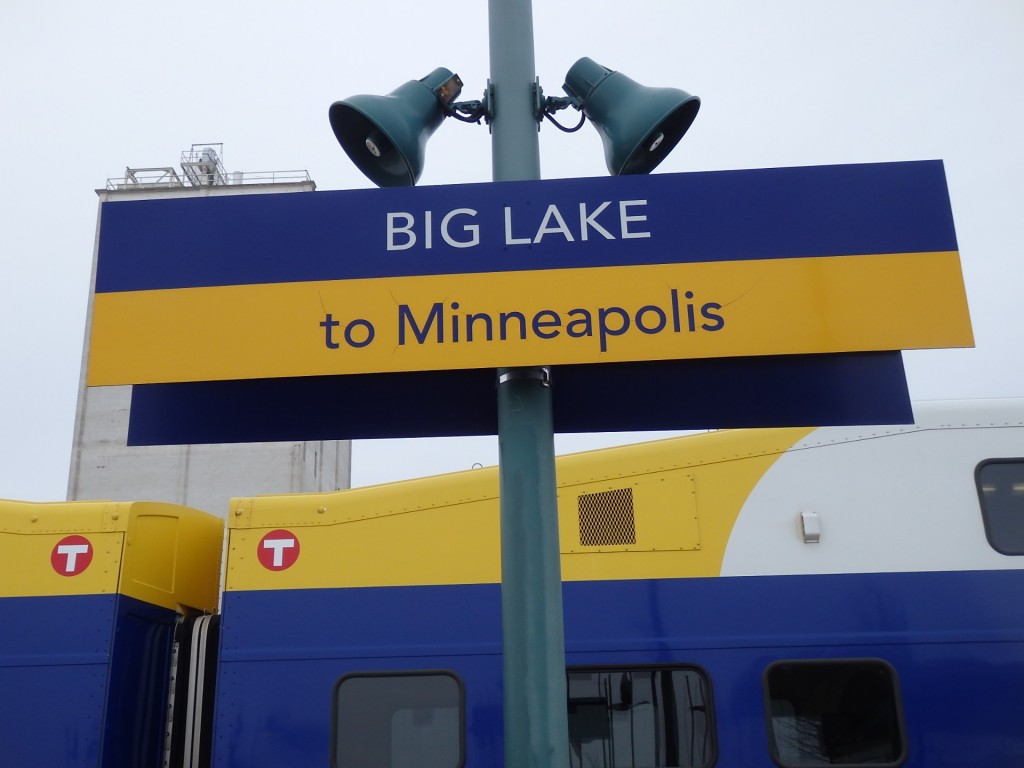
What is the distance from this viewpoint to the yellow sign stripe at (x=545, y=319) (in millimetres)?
3096

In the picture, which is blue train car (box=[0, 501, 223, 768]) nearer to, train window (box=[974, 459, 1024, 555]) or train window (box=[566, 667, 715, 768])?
train window (box=[566, 667, 715, 768])

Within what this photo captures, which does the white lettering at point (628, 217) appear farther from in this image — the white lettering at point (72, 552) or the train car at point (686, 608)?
the white lettering at point (72, 552)

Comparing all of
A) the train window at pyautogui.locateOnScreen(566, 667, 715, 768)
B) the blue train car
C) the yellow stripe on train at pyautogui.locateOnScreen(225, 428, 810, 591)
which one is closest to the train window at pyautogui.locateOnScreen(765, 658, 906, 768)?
the train window at pyautogui.locateOnScreen(566, 667, 715, 768)

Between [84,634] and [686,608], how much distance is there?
10.0 ft

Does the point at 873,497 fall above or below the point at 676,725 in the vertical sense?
above

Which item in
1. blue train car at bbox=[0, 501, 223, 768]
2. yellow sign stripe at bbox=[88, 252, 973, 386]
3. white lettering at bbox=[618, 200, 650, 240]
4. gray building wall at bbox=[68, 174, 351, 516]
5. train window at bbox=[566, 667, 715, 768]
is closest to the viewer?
yellow sign stripe at bbox=[88, 252, 973, 386]

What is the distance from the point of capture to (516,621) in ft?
9.71

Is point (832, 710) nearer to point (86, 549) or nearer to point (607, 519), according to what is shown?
point (607, 519)

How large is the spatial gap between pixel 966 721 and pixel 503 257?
11.1 ft

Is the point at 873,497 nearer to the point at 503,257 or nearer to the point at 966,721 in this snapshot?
the point at 966,721

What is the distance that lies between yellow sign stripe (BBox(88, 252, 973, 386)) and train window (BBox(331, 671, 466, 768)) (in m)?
2.46

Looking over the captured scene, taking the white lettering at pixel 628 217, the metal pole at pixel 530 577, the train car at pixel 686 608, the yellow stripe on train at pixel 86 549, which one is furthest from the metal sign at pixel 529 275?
the yellow stripe on train at pixel 86 549

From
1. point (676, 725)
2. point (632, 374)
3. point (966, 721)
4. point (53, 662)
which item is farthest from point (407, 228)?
point (966, 721)

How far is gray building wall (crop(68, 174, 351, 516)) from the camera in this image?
27.1m
